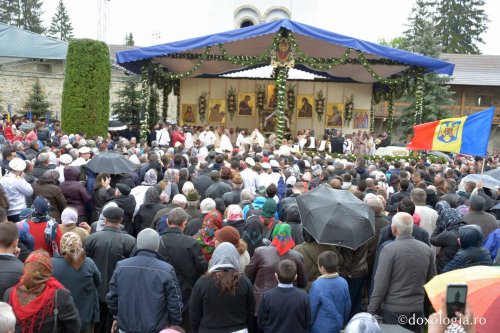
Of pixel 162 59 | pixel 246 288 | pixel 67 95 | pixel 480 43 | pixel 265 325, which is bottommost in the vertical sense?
pixel 265 325

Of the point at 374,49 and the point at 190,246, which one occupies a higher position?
the point at 374,49

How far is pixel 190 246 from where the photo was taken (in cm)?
571

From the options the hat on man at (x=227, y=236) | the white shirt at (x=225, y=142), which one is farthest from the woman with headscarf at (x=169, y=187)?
the white shirt at (x=225, y=142)

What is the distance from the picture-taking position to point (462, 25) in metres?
54.0

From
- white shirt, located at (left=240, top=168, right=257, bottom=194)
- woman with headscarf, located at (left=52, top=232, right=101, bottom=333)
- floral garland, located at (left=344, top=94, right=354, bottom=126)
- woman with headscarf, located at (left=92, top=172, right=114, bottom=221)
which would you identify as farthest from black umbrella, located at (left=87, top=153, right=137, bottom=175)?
floral garland, located at (left=344, top=94, right=354, bottom=126)

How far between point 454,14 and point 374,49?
1515 inches

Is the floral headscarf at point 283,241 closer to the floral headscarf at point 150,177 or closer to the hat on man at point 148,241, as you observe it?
the hat on man at point 148,241

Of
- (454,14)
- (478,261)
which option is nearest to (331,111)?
(478,261)

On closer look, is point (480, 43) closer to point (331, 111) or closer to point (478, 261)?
point (331, 111)

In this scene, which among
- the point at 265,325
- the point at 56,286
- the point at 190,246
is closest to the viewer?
the point at 56,286

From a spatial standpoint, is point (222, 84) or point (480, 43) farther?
point (480, 43)

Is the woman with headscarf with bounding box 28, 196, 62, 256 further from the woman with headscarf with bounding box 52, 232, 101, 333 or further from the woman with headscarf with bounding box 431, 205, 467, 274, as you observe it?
the woman with headscarf with bounding box 431, 205, 467, 274

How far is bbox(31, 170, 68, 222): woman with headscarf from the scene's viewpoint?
805cm

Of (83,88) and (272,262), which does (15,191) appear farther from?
(83,88)
